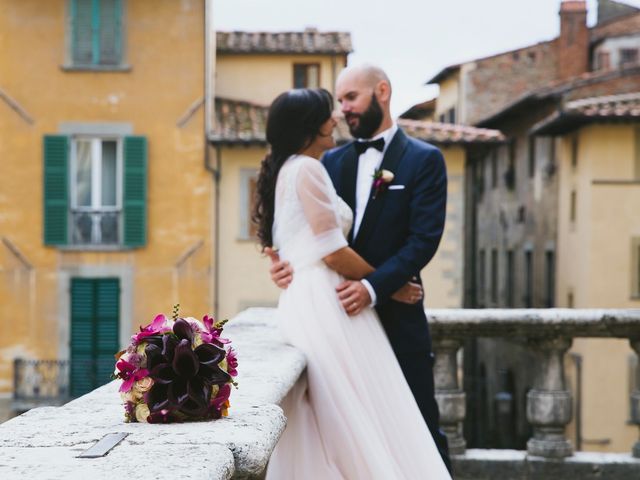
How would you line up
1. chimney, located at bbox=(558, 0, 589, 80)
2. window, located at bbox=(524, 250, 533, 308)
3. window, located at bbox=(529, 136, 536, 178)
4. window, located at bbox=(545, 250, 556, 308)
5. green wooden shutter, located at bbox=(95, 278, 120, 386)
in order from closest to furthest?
1. green wooden shutter, located at bbox=(95, 278, 120, 386)
2. window, located at bbox=(545, 250, 556, 308)
3. window, located at bbox=(529, 136, 536, 178)
4. window, located at bbox=(524, 250, 533, 308)
5. chimney, located at bbox=(558, 0, 589, 80)

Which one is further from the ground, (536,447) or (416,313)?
(416,313)

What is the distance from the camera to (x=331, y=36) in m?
23.4

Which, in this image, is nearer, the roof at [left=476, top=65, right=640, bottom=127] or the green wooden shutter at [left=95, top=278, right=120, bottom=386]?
the green wooden shutter at [left=95, top=278, right=120, bottom=386]

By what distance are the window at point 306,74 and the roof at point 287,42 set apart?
1.15ft

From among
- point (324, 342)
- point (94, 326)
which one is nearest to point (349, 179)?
point (324, 342)

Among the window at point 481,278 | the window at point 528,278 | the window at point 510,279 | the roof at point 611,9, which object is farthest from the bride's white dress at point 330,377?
the roof at point 611,9

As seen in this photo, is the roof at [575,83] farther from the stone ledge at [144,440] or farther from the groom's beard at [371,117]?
the stone ledge at [144,440]

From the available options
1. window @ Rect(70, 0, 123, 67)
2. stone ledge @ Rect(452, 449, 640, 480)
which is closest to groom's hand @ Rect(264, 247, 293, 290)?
stone ledge @ Rect(452, 449, 640, 480)

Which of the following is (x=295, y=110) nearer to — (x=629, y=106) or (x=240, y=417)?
(x=240, y=417)

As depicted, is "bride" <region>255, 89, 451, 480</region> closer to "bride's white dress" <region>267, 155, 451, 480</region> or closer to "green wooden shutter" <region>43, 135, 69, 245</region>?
"bride's white dress" <region>267, 155, 451, 480</region>

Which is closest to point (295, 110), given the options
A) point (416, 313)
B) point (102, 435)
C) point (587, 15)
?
point (416, 313)

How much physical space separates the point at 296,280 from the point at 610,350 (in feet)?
63.0

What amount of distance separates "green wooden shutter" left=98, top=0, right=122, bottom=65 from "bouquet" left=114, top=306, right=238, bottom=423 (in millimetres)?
19563

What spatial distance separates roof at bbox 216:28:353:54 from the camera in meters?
23.1
